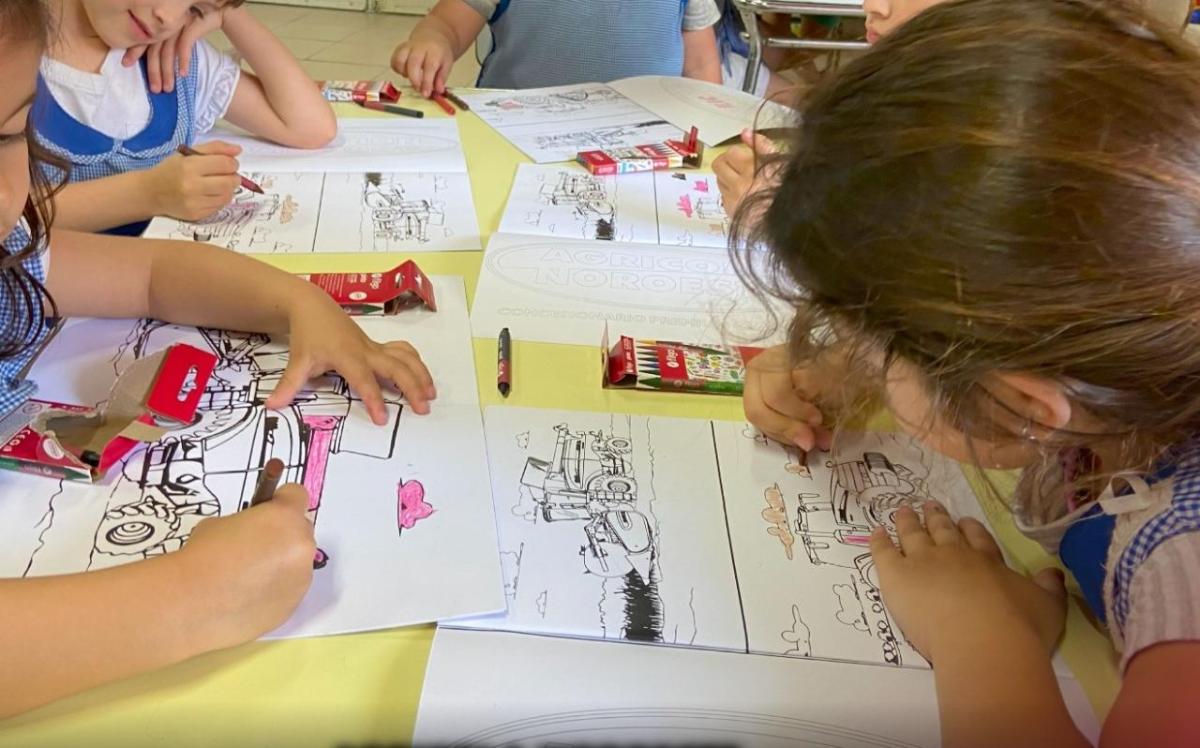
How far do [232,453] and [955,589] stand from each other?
17.9 inches

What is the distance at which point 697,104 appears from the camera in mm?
1287

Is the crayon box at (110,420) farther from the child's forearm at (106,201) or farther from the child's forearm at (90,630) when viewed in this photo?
the child's forearm at (106,201)

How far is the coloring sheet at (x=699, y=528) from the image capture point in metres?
0.49

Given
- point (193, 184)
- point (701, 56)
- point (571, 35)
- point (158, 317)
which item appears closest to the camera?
point (158, 317)

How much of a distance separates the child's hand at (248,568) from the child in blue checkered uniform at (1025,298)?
31 centimetres

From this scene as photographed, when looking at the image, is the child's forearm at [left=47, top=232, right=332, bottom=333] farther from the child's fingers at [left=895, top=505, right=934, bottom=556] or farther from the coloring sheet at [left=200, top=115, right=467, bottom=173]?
the child's fingers at [left=895, top=505, right=934, bottom=556]

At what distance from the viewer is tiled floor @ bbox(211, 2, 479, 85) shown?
3.13 m

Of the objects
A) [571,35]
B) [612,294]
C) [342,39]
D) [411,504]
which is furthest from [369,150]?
[342,39]

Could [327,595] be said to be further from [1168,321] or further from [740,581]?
[1168,321]

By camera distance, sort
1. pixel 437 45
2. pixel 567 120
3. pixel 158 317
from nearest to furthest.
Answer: pixel 158 317 → pixel 567 120 → pixel 437 45

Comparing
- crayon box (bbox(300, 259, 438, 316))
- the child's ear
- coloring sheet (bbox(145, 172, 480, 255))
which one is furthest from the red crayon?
the child's ear

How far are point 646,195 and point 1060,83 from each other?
0.65 metres

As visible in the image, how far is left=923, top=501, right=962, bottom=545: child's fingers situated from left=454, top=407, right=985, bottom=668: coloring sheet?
0.06 ft

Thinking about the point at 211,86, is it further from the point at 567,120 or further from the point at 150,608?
the point at 150,608
